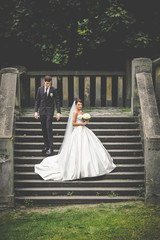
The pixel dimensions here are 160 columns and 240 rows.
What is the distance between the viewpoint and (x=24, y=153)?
9055 millimetres

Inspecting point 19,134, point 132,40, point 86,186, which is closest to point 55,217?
point 86,186

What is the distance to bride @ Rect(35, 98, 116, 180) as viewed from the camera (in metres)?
8.19

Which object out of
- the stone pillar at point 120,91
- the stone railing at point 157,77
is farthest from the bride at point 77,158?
the stone pillar at point 120,91

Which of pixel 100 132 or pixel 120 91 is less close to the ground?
pixel 120 91

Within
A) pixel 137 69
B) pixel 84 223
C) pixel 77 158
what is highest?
pixel 137 69

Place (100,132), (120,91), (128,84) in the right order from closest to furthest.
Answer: (100,132) → (120,91) → (128,84)

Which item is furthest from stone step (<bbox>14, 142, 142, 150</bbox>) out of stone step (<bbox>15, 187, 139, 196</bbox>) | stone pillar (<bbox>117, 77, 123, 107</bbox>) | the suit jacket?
stone pillar (<bbox>117, 77, 123, 107</bbox>)

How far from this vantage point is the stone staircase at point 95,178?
800 centimetres

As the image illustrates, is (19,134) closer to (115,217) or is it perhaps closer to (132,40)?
(115,217)

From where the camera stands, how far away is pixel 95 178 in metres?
8.34

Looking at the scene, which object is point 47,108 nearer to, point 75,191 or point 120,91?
point 75,191

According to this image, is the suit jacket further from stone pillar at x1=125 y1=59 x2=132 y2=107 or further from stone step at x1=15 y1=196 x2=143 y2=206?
stone pillar at x1=125 y1=59 x2=132 y2=107

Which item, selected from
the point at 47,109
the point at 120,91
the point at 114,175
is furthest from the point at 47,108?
the point at 120,91

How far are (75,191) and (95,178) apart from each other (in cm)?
62
